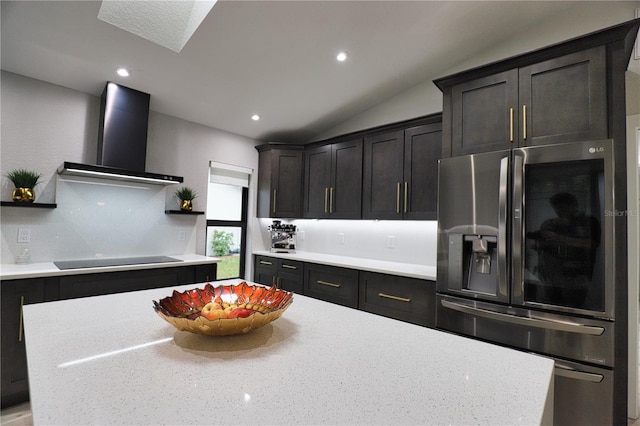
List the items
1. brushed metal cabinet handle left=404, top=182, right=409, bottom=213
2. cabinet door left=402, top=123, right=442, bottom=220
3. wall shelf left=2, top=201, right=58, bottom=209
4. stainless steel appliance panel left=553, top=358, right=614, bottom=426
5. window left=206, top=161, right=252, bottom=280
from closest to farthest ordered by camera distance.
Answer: stainless steel appliance panel left=553, top=358, right=614, bottom=426
wall shelf left=2, top=201, right=58, bottom=209
cabinet door left=402, top=123, right=442, bottom=220
brushed metal cabinet handle left=404, top=182, right=409, bottom=213
window left=206, top=161, right=252, bottom=280

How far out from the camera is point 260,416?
0.55 m

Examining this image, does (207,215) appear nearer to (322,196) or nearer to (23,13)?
(322,196)

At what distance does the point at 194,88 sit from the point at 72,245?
1.76 metres

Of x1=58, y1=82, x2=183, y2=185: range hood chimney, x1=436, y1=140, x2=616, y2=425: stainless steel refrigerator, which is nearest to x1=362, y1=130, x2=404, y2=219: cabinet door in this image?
x1=436, y1=140, x2=616, y2=425: stainless steel refrigerator

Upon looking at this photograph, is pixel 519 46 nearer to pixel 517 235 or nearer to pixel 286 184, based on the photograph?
pixel 517 235

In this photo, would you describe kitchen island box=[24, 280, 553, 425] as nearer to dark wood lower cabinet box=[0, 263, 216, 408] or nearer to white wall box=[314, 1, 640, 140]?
dark wood lower cabinet box=[0, 263, 216, 408]

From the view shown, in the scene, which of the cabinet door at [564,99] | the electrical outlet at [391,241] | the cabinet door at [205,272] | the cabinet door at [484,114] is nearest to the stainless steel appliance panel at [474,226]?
the cabinet door at [484,114]

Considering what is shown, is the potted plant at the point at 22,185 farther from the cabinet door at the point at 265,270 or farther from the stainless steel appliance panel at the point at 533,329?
the stainless steel appliance panel at the point at 533,329

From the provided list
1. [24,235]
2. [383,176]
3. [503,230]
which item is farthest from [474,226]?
[24,235]

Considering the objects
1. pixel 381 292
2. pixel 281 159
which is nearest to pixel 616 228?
pixel 381 292

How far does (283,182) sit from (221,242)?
1096 millimetres

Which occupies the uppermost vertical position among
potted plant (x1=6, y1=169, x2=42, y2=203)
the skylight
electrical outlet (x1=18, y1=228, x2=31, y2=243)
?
the skylight

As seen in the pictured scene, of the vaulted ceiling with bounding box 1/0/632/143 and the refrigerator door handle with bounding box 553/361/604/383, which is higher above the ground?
the vaulted ceiling with bounding box 1/0/632/143

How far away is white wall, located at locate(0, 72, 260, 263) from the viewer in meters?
2.36
